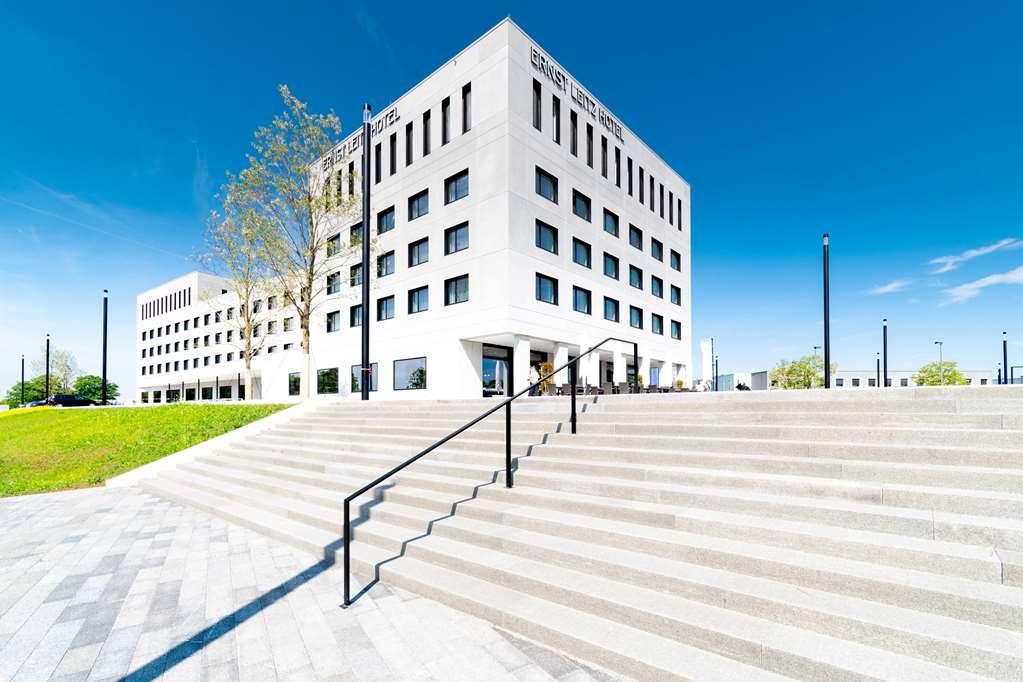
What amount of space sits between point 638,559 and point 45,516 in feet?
30.6

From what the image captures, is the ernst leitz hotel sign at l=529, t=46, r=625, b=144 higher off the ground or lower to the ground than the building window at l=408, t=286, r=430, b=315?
higher

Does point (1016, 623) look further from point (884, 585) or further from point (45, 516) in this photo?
point (45, 516)

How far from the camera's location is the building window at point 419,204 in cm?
2302

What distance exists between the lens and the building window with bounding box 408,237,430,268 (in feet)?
75.2

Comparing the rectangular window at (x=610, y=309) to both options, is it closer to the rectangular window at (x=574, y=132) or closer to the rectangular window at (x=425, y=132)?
the rectangular window at (x=574, y=132)

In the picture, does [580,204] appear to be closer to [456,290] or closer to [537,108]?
[537,108]

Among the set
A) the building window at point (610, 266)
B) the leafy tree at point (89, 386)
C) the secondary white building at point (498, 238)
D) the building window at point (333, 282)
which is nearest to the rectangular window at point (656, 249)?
the secondary white building at point (498, 238)

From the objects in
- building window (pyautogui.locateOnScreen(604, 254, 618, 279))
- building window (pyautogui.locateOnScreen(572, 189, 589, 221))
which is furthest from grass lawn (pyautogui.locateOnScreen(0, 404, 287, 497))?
building window (pyautogui.locateOnScreen(604, 254, 618, 279))

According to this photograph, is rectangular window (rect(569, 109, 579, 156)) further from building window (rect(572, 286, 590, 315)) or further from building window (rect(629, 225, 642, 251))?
building window (rect(572, 286, 590, 315))

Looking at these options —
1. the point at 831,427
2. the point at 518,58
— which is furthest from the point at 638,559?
the point at 518,58

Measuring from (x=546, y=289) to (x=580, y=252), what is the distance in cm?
353

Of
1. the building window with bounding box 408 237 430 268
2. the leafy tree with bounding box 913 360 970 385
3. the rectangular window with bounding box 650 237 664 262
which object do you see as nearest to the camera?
the building window with bounding box 408 237 430 268

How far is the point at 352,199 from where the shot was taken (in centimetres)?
2205

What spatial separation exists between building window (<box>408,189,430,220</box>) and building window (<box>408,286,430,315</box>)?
3608 millimetres
